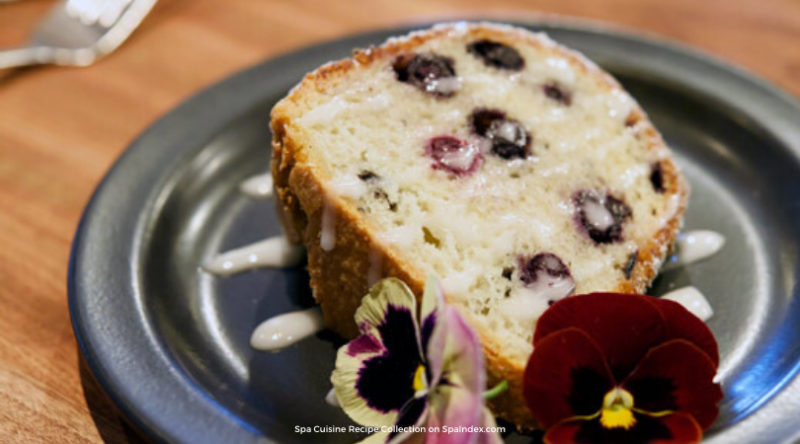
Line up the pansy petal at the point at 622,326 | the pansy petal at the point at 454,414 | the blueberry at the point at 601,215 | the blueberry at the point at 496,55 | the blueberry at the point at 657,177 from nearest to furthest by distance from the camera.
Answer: the pansy petal at the point at 454,414 → the pansy petal at the point at 622,326 → the blueberry at the point at 601,215 → the blueberry at the point at 657,177 → the blueberry at the point at 496,55

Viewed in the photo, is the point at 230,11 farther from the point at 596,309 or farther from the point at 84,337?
the point at 596,309

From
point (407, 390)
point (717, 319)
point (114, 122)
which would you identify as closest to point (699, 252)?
point (717, 319)

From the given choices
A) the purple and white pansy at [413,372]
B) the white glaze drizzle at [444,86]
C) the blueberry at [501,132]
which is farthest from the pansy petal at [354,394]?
the white glaze drizzle at [444,86]

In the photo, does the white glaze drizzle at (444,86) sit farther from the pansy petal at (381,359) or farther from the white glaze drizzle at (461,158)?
the pansy petal at (381,359)

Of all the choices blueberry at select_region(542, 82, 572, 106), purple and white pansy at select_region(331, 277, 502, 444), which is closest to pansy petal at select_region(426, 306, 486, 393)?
purple and white pansy at select_region(331, 277, 502, 444)

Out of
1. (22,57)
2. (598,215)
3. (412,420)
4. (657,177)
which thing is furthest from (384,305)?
(22,57)

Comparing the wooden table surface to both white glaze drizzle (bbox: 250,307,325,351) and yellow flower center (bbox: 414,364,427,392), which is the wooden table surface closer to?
white glaze drizzle (bbox: 250,307,325,351)

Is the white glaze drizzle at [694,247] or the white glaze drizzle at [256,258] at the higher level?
the white glaze drizzle at [694,247]
